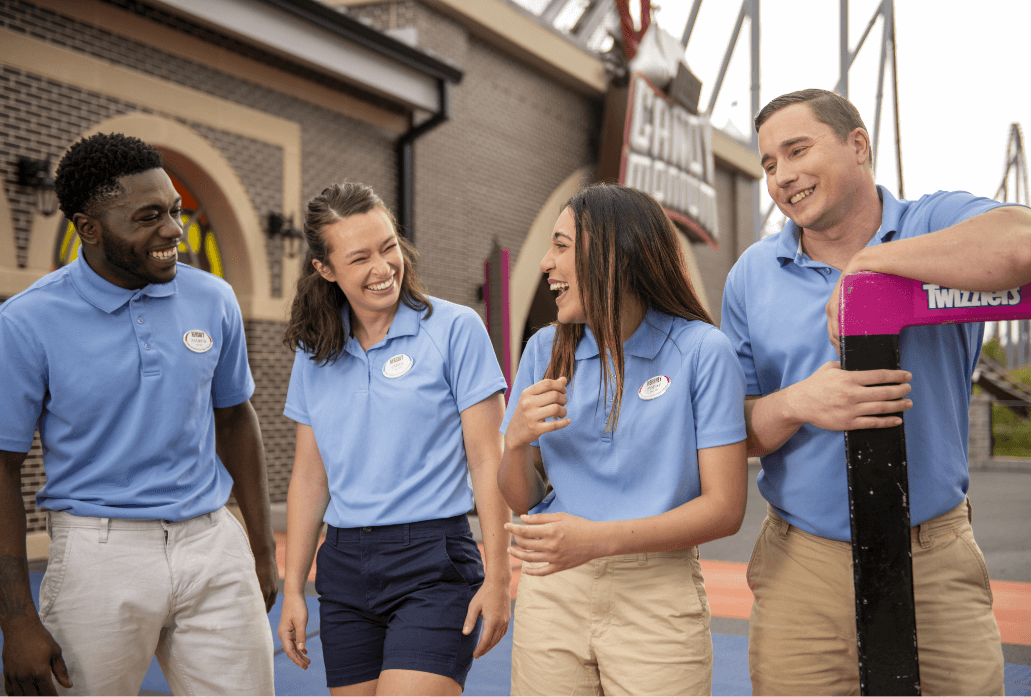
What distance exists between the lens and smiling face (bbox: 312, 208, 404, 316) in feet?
7.91

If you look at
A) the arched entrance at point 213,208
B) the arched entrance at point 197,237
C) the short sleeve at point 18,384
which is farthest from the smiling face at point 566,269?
the arched entrance at point 197,237

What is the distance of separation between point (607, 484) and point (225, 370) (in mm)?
1359

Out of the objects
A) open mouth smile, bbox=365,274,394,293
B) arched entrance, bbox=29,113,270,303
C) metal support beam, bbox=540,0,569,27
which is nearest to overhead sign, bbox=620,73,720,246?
metal support beam, bbox=540,0,569,27

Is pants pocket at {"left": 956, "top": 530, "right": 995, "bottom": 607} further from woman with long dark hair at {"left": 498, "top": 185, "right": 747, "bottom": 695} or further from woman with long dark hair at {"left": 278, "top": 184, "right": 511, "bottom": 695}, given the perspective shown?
woman with long dark hair at {"left": 278, "top": 184, "right": 511, "bottom": 695}

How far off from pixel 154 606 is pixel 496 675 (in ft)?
8.38

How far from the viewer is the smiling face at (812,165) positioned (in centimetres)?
194

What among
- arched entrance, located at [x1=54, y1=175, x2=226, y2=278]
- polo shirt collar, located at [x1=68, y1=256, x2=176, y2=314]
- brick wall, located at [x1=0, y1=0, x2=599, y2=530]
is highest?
brick wall, located at [x1=0, y1=0, x2=599, y2=530]

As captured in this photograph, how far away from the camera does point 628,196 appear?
190 cm

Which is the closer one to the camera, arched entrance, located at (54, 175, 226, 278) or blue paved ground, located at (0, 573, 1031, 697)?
blue paved ground, located at (0, 573, 1031, 697)

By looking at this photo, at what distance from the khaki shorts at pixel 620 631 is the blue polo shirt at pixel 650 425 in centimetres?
13

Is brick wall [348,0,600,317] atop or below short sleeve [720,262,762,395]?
atop

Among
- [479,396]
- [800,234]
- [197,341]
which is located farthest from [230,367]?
[800,234]

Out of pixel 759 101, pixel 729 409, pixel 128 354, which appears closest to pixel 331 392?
pixel 128 354

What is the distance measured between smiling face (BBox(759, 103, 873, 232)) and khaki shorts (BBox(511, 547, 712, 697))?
0.84m
